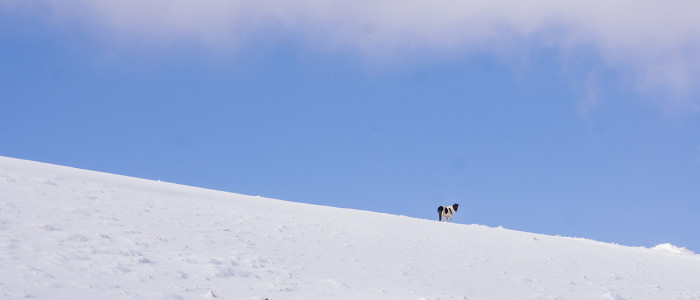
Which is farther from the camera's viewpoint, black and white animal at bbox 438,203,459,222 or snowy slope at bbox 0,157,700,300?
black and white animal at bbox 438,203,459,222

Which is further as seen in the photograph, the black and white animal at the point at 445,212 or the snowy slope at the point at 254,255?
the black and white animal at the point at 445,212

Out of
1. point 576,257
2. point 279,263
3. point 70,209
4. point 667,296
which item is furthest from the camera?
point 576,257

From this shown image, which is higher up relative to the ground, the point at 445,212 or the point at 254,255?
the point at 445,212

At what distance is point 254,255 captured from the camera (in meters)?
15.9

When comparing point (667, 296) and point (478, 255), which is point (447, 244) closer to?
point (478, 255)

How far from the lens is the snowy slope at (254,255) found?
12.7 meters

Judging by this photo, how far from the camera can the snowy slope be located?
41.8ft

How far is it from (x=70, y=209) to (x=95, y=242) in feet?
10.5

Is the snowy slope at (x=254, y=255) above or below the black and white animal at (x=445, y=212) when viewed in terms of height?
below

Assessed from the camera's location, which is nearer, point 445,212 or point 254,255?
point 254,255

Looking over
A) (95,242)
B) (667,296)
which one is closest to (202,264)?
(95,242)

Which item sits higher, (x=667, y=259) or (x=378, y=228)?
(x=667, y=259)

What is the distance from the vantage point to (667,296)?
18281 millimetres

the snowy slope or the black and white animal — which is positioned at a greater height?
the black and white animal
